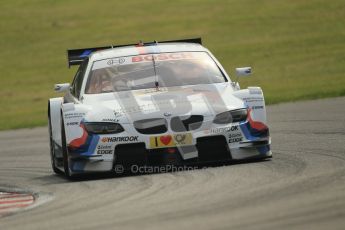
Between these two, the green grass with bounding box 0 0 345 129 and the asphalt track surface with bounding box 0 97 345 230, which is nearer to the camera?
the asphalt track surface with bounding box 0 97 345 230

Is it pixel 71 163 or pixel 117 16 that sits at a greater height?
pixel 71 163

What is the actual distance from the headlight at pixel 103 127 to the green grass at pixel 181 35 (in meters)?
11.9

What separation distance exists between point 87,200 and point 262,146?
235cm

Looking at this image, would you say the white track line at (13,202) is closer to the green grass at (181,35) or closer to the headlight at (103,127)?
the headlight at (103,127)

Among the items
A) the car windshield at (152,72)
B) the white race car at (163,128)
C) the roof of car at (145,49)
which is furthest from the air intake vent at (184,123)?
the roof of car at (145,49)

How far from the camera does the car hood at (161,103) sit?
31.7ft

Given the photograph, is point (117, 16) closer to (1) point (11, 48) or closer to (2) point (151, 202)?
(1) point (11, 48)

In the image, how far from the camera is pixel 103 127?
966cm

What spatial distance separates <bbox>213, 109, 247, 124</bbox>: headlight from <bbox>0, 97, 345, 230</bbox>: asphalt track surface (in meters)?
0.41

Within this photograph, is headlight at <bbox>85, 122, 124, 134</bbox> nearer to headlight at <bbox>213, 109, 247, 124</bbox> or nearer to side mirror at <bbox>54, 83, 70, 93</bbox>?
headlight at <bbox>213, 109, 247, 124</bbox>

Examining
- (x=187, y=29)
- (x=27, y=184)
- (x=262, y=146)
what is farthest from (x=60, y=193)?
(x=187, y=29)

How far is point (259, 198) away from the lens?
7223 millimetres

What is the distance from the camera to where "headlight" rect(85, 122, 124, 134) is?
31.6ft

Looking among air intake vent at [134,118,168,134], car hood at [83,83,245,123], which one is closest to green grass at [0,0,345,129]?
car hood at [83,83,245,123]
